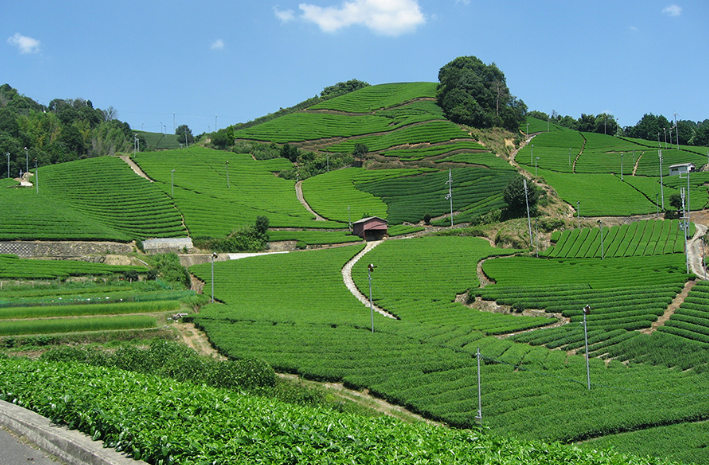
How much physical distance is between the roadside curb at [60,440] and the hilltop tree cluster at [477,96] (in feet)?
380

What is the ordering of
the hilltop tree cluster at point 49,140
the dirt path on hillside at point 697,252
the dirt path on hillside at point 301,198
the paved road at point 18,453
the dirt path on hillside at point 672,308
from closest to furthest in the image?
the paved road at point 18,453 < the dirt path on hillside at point 672,308 < the dirt path on hillside at point 697,252 < the dirt path on hillside at point 301,198 < the hilltop tree cluster at point 49,140

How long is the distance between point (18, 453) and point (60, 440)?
0.99 metres

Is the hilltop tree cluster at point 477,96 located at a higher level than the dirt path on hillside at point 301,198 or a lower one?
higher

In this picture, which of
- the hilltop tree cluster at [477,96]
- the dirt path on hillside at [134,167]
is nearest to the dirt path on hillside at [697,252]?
the hilltop tree cluster at [477,96]

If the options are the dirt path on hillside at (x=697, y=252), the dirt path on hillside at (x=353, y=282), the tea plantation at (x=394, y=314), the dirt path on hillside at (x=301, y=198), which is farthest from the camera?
the dirt path on hillside at (x=301, y=198)

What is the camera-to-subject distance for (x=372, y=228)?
69438 millimetres

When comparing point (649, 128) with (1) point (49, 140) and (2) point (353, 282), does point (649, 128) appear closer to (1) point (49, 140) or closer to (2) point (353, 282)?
(2) point (353, 282)

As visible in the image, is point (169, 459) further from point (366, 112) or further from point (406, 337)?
point (366, 112)

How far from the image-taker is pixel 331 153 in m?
116

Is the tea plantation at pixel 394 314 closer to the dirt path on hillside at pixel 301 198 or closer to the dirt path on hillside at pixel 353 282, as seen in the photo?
the dirt path on hillside at pixel 353 282

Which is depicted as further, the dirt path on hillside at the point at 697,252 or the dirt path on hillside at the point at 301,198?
the dirt path on hillside at the point at 301,198

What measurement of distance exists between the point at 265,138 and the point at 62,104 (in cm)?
11348

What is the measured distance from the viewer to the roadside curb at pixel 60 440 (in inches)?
415

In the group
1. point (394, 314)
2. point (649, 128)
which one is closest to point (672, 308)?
point (394, 314)
